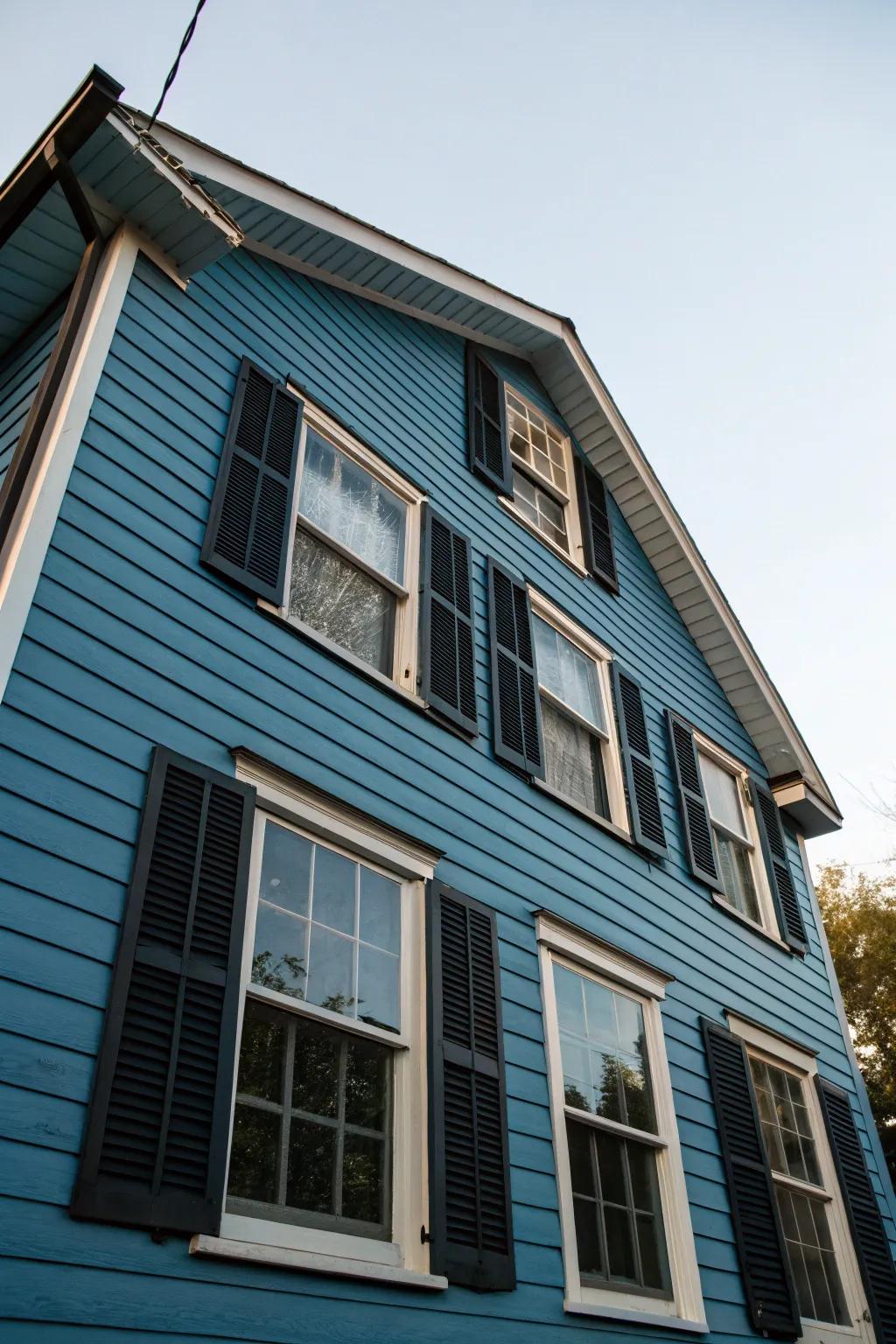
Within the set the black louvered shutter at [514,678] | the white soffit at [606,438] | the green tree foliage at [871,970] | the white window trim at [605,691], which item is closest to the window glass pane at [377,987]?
the black louvered shutter at [514,678]

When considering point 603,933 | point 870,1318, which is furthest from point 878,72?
point 870,1318

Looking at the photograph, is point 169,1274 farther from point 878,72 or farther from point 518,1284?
point 878,72

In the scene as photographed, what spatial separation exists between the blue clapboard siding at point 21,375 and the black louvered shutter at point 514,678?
3.03 meters

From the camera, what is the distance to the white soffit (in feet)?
24.3

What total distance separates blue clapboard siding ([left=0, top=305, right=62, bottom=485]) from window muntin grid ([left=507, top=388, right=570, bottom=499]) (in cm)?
395

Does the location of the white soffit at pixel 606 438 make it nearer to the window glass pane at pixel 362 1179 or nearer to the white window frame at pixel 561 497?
the white window frame at pixel 561 497

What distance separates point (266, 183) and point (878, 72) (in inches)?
160

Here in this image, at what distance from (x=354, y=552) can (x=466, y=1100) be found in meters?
3.01

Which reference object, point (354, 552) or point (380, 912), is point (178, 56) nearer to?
point (354, 552)

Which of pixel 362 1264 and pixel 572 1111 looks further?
pixel 572 1111

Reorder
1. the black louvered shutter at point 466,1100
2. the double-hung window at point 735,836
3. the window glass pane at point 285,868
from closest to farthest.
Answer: the black louvered shutter at point 466,1100
the window glass pane at point 285,868
the double-hung window at point 735,836

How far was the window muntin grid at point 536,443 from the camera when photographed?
A: 29.1 feet

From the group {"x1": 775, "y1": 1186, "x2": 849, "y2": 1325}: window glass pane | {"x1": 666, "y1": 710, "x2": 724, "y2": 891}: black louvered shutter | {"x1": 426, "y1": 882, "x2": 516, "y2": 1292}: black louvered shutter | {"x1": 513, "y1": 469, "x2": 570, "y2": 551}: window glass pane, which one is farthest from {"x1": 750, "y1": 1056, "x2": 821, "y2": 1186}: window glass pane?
{"x1": 513, "y1": 469, "x2": 570, "y2": 551}: window glass pane

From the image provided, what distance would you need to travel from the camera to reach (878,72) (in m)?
6.90
